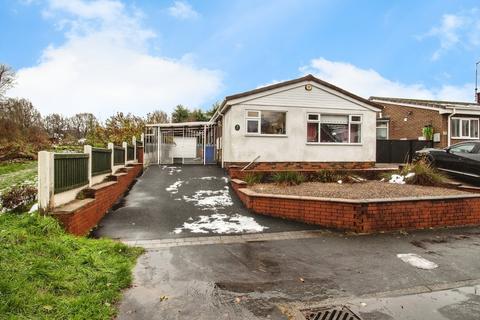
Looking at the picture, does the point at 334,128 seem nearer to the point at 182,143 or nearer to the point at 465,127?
the point at 182,143

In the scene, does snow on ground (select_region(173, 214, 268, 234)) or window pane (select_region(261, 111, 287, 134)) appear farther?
window pane (select_region(261, 111, 287, 134))

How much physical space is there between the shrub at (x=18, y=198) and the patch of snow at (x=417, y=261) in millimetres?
7089

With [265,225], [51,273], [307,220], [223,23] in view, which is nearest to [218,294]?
[51,273]

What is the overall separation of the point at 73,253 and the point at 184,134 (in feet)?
52.2

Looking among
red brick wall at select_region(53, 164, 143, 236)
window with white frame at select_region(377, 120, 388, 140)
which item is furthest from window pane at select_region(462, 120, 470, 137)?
red brick wall at select_region(53, 164, 143, 236)

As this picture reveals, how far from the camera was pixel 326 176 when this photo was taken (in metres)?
11.7

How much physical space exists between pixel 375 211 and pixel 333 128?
8.77 m

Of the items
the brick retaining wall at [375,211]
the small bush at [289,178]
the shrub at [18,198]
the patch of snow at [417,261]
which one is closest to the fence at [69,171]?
the shrub at [18,198]

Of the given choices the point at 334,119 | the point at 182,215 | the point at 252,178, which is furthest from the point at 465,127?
the point at 182,215

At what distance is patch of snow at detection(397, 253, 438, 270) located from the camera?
5.32 m

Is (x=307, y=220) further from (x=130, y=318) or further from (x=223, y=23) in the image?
(x=223, y=23)

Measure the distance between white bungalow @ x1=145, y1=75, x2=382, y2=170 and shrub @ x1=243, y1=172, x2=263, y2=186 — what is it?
2.51 meters

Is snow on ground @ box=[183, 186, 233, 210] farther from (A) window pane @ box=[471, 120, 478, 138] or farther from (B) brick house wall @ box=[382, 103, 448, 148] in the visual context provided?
(A) window pane @ box=[471, 120, 478, 138]

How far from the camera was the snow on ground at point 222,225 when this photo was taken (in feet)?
24.3
